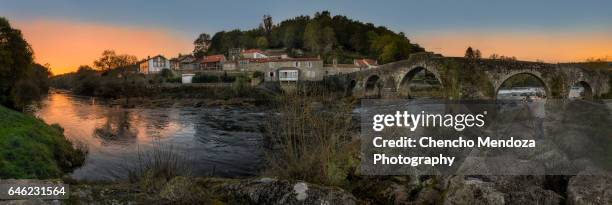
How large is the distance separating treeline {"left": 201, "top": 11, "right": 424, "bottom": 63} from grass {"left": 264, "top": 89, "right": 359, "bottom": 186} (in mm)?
93313

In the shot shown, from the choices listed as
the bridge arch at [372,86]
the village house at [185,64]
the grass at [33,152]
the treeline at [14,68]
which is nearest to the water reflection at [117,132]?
the grass at [33,152]

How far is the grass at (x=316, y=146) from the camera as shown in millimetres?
7191

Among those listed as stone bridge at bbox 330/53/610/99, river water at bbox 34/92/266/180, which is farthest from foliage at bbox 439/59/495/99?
river water at bbox 34/92/266/180

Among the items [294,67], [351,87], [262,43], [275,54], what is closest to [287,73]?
[294,67]

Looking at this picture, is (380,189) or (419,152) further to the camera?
(419,152)

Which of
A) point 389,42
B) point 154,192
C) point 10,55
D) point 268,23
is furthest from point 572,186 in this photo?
point 268,23

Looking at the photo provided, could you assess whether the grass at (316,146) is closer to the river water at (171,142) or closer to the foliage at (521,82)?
A: the river water at (171,142)

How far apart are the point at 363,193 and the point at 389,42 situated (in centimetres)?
10985

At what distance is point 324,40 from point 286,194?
11698 cm

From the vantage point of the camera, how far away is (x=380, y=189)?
23.6 feet

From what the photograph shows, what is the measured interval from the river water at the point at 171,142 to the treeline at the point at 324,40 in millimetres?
73016

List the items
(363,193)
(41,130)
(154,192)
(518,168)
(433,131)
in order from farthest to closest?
(41,130) < (433,131) < (363,193) < (518,168) < (154,192)

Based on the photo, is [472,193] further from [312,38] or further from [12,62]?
[312,38]

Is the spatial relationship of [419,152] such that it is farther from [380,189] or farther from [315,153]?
[315,153]
